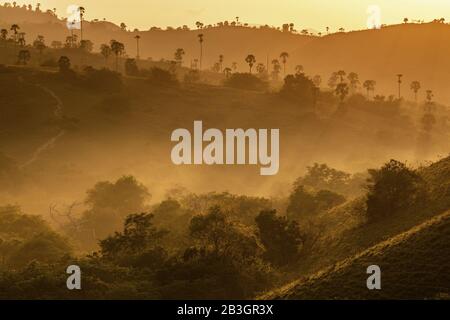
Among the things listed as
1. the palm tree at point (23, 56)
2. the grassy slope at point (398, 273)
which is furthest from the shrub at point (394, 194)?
the palm tree at point (23, 56)

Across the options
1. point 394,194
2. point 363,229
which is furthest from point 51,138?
point 394,194

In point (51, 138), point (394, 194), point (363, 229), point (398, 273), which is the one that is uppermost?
point (394, 194)

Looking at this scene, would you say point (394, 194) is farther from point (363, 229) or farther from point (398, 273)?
point (398, 273)

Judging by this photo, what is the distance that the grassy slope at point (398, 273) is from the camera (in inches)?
1250

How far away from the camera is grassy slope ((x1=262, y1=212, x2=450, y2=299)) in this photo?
3175 cm

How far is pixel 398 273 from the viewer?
33.6 m

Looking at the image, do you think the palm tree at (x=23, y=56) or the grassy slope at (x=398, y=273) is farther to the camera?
the palm tree at (x=23, y=56)

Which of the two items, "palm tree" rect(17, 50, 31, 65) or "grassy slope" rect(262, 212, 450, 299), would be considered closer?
"grassy slope" rect(262, 212, 450, 299)

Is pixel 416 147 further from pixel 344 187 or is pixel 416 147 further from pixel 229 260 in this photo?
pixel 229 260

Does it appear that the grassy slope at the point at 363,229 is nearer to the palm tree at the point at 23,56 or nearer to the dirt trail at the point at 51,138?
the dirt trail at the point at 51,138

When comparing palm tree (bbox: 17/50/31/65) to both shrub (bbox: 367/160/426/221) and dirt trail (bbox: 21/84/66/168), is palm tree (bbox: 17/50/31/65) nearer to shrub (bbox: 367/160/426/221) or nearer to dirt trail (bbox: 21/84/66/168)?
dirt trail (bbox: 21/84/66/168)

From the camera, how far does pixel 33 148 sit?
134125 mm

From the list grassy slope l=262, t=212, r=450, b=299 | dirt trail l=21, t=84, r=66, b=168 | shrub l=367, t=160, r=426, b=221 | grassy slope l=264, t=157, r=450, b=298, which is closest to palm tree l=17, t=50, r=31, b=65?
dirt trail l=21, t=84, r=66, b=168
